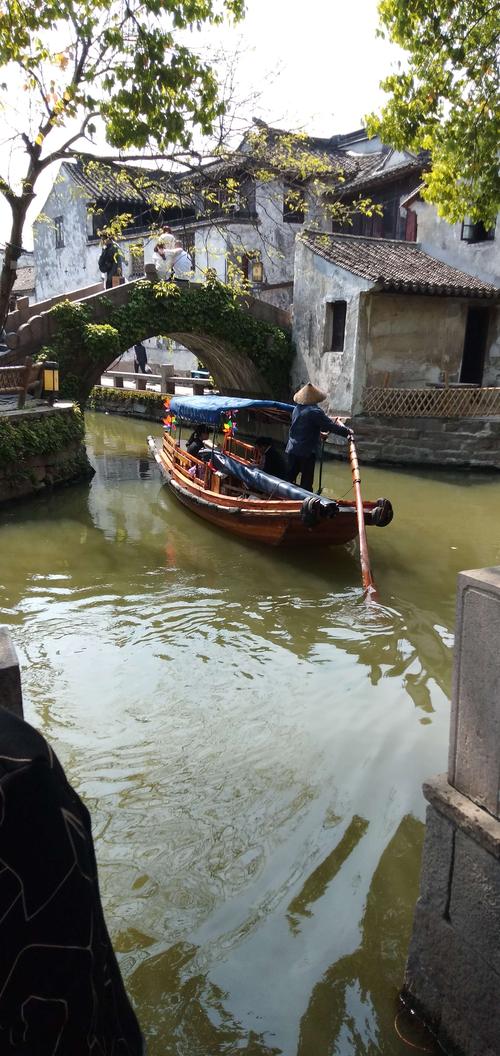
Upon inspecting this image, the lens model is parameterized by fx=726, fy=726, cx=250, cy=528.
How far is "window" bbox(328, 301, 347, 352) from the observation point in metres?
16.7

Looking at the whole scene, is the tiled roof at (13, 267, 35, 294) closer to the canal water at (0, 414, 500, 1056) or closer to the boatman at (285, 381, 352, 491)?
the boatman at (285, 381, 352, 491)

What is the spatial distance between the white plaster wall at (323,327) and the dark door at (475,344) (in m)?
3.78

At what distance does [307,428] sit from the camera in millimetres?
9477

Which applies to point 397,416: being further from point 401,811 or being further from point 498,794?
point 498,794

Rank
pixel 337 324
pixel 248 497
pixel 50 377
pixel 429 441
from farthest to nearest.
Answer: pixel 337 324 < pixel 429 441 < pixel 50 377 < pixel 248 497

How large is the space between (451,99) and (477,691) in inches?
295

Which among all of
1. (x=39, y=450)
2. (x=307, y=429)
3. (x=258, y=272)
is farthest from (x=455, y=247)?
(x=39, y=450)

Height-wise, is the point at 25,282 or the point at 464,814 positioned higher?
the point at 25,282

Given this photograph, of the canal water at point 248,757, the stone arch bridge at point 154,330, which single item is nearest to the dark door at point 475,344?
the stone arch bridge at point 154,330

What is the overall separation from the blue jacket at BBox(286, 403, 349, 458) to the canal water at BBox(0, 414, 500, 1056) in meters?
1.54

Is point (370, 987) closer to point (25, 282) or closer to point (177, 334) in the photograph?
point (177, 334)

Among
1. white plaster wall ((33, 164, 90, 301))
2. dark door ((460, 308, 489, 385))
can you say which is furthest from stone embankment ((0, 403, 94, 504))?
white plaster wall ((33, 164, 90, 301))

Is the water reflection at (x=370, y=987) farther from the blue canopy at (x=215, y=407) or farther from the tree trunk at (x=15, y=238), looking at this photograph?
the tree trunk at (x=15, y=238)

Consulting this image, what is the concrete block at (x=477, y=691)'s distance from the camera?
1.94 metres
